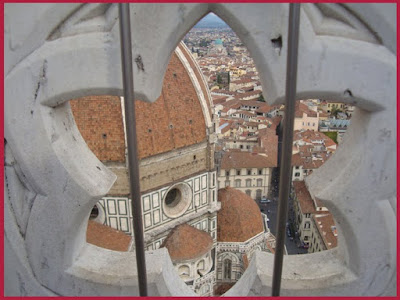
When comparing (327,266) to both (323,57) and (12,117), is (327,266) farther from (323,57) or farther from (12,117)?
(12,117)

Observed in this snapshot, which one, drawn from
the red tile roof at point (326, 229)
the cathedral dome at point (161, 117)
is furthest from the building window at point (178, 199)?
the red tile roof at point (326, 229)

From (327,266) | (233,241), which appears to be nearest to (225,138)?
(233,241)

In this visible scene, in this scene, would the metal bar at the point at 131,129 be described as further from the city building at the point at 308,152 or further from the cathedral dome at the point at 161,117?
the city building at the point at 308,152

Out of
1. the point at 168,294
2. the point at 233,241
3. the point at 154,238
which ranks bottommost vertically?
the point at 233,241

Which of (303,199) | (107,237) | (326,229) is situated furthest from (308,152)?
(107,237)

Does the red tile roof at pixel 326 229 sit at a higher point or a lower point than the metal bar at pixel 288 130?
lower

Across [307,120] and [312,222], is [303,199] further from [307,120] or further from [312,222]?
[307,120]
